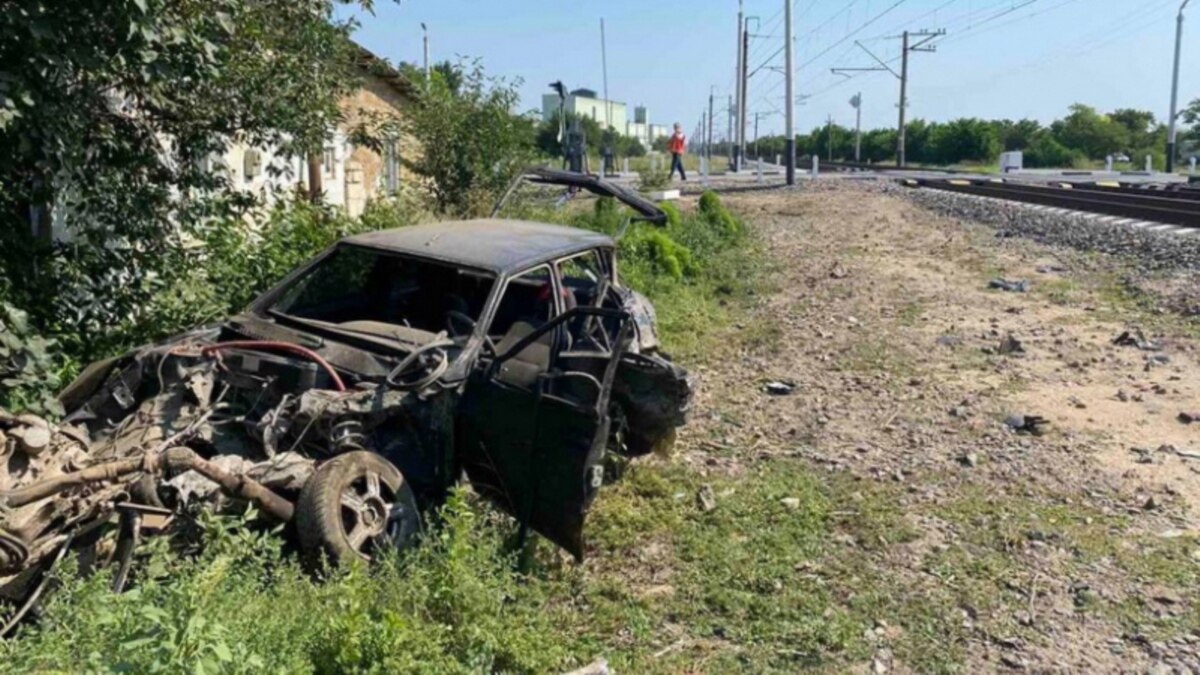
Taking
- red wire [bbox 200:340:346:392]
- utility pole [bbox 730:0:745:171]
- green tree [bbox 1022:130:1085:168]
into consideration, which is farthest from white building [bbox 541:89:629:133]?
red wire [bbox 200:340:346:392]

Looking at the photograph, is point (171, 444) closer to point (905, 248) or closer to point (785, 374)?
point (785, 374)

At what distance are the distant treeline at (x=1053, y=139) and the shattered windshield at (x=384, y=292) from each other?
6538cm

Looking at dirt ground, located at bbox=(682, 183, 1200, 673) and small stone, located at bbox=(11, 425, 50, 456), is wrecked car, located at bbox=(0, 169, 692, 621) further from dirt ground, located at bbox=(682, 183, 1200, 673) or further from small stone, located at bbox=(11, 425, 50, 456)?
dirt ground, located at bbox=(682, 183, 1200, 673)

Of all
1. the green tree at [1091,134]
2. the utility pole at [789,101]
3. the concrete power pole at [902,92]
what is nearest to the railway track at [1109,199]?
the utility pole at [789,101]

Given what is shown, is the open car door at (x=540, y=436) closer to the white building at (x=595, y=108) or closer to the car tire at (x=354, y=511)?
the car tire at (x=354, y=511)

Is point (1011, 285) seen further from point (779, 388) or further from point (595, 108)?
point (595, 108)

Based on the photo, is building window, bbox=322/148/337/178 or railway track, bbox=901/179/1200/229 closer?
building window, bbox=322/148/337/178

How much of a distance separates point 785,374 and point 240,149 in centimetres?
722

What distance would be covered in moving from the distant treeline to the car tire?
219ft

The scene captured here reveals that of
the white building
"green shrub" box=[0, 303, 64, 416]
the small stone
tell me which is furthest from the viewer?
the white building

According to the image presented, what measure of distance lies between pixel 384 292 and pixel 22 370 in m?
2.06

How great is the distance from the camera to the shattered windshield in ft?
18.0

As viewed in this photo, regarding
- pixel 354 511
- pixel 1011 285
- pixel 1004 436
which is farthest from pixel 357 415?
pixel 1011 285

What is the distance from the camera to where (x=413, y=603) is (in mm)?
3543
